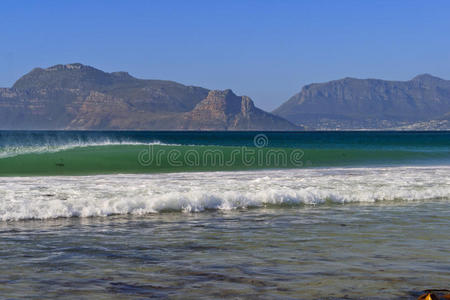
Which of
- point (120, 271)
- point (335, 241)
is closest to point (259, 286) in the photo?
point (120, 271)

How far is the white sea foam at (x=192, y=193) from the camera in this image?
1380 centimetres

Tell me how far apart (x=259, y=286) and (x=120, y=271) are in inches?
80.3

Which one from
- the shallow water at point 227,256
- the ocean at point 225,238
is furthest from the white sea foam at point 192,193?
the shallow water at point 227,256

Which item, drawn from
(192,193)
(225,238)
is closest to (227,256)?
(225,238)

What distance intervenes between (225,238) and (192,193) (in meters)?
5.18

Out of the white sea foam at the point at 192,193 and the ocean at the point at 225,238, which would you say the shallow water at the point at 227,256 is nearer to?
the ocean at the point at 225,238

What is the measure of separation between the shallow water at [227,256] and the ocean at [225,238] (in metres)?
0.02

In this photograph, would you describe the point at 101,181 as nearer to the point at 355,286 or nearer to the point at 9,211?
the point at 9,211

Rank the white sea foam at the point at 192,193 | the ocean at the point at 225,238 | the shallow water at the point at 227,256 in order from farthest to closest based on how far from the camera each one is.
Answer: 1. the white sea foam at the point at 192,193
2. the ocean at the point at 225,238
3. the shallow water at the point at 227,256

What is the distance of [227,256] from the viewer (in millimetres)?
8750

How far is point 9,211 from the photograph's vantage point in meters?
13.1

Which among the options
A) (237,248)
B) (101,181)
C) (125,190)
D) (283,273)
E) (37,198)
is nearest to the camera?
(283,273)

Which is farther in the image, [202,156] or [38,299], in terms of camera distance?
[202,156]

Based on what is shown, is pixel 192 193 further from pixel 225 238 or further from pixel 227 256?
pixel 227 256
